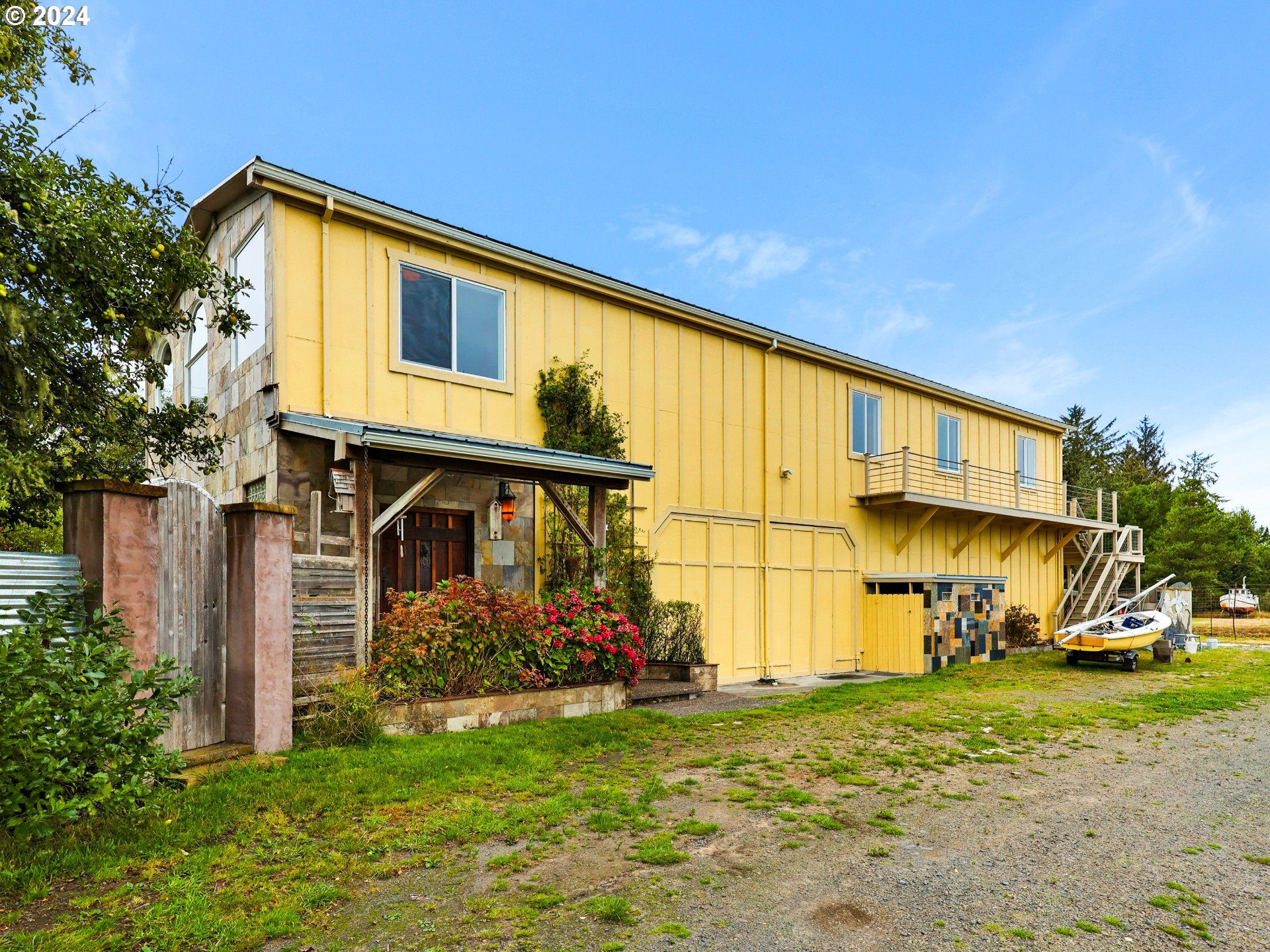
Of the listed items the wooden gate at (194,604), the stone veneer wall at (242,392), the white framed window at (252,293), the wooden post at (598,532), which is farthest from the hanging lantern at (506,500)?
the wooden gate at (194,604)

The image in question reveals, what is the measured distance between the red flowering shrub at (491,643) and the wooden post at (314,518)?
1136mm

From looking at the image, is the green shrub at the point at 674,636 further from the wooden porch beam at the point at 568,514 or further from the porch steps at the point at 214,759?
the porch steps at the point at 214,759

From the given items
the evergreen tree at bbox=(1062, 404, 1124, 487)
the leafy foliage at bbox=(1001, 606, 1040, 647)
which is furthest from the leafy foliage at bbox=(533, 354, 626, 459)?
the evergreen tree at bbox=(1062, 404, 1124, 487)

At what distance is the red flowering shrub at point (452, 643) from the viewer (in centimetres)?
821

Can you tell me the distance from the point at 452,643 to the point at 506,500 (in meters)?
2.98

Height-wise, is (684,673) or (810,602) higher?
(810,602)

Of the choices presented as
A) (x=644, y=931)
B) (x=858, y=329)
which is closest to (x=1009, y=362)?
(x=858, y=329)

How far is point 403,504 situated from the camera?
28.3 feet

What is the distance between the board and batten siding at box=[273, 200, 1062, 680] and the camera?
1003 centimetres

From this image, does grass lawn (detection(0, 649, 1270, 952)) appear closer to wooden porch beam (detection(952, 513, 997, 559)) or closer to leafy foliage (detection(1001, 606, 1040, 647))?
wooden porch beam (detection(952, 513, 997, 559))

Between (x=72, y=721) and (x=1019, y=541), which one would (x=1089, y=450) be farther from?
(x=72, y=721)

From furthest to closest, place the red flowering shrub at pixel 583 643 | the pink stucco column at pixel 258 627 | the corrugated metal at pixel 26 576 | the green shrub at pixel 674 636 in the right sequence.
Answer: the green shrub at pixel 674 636 → the red flowering shrub at pixel 583 643 → the pink stucco column at pixel 258 627 → the corrugated metal at pixel 26 576

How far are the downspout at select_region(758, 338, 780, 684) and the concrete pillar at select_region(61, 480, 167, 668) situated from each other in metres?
11.4

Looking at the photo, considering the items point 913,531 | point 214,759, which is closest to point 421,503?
point 214,759
